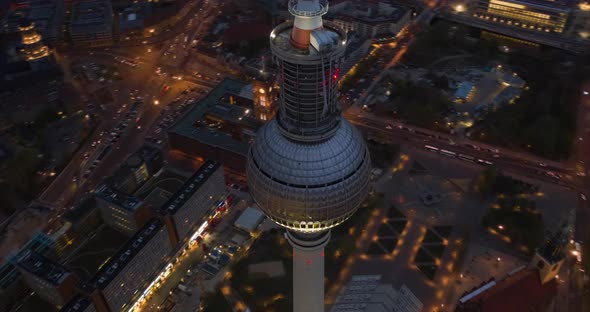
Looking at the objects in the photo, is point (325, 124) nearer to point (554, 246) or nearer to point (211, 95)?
point (554, 246)

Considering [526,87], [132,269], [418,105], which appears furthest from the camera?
[526,87]

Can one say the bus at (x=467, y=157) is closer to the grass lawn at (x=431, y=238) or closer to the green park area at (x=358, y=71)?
the grass lawn at (x=431, y=238)

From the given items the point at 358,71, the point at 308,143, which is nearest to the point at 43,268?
the point at 308,143

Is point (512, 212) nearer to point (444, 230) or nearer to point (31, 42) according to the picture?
point (444, 230)

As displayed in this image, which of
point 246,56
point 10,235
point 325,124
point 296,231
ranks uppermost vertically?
point 325,124

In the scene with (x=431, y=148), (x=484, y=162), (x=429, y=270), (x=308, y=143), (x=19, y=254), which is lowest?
(x=429, y=270)

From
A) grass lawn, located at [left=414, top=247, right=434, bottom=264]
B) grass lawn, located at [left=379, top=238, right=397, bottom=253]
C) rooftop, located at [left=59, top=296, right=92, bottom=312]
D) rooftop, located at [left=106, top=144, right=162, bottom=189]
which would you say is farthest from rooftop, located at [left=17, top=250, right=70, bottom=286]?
grass lawn, located at [left=414, top=247, right=434, bottom=264]

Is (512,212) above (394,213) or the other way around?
above

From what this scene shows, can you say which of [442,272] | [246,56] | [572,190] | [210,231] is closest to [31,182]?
[210,231]
